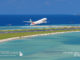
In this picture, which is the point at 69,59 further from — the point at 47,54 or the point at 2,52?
the point at 2,52

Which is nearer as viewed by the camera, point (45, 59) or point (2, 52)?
point (45, 59)

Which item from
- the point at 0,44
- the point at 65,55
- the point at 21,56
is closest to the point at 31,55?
the point at 21,56

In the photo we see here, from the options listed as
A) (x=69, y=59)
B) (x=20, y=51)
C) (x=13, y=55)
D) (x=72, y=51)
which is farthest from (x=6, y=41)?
(x=69, y=59)

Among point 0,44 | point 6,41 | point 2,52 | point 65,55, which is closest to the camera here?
point 65,55

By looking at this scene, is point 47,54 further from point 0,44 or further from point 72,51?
point 0,44

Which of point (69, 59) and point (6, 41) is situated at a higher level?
point (6, 41)

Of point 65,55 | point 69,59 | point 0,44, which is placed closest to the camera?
point 69,59

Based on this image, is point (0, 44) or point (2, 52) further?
point (0, 44)

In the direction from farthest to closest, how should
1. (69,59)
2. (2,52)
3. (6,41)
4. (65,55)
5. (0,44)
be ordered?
(6,41), (0,44), (2,52), (65,55), (69,59)

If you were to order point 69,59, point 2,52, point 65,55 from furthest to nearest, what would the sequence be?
point 2,52 < point 65,55 < point 69,59
